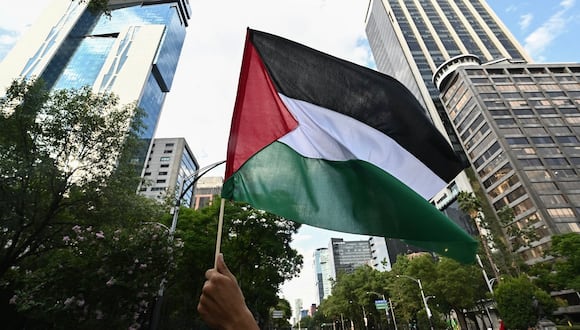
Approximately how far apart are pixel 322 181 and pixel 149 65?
10094 centimetres

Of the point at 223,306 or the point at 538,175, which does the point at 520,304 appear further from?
the point at 223,306

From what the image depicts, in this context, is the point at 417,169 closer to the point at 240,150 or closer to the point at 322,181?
the point at 322,181

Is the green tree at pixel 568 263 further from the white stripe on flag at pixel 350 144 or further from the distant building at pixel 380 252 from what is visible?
the distant building at pixel 380 252

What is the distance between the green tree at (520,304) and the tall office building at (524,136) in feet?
37.9

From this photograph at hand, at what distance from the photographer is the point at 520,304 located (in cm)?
2667

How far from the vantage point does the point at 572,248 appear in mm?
28344

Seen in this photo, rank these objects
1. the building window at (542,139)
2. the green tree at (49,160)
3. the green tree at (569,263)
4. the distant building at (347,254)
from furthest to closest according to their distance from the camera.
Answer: the distant building at (347,254) < the building window at (542,139) < the green tree at (569,263) < the green tree at (49,160)

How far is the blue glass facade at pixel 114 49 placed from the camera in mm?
86875

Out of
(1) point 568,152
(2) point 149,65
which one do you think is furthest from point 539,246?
(2) point 149,65

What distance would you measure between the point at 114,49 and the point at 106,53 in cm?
266

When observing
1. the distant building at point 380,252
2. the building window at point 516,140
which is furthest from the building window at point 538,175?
the distant building at point 380,252

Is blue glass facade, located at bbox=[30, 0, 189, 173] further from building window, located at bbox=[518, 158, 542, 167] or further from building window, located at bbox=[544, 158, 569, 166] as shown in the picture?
building window, located at bbox=[544, 158, 569, 166]

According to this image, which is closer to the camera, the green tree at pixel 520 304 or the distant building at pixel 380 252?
the green tree at pixel 520 304

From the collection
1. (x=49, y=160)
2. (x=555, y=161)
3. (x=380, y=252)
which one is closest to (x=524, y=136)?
(x=555, y=161)
